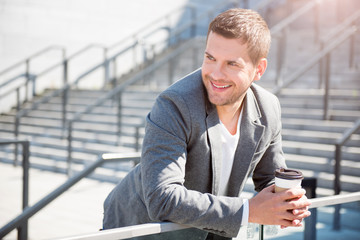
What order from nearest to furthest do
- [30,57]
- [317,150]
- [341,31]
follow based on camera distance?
[317,150], [341,31], [30,57]

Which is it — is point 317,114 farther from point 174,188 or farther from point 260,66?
point 174,188

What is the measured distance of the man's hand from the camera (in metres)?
1.56

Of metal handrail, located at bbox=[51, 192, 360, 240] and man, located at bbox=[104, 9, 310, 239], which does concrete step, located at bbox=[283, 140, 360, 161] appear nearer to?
man, located at bbox=[104, 9, 310, 239]

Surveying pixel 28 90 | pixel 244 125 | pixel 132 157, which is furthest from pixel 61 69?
pixel 244 125

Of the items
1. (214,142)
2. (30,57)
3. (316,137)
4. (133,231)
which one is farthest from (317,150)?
(30,57)

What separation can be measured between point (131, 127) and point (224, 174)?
6663 mm

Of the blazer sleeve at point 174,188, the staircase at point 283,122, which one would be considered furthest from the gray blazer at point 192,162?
the staircase at point 283,122

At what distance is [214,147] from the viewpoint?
1681mm

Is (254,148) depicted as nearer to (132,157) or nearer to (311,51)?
(132,157)

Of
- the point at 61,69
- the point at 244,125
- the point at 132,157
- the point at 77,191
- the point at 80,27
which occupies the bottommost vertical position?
the point at 77,191

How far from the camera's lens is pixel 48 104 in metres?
10.6

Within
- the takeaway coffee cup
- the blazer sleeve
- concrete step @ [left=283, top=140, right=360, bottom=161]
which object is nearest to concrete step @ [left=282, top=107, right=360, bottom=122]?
concrete step @ [left=283, top=140, right=360, bottom=161]

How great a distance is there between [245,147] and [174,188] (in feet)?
1.29

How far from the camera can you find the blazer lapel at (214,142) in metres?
1.68
